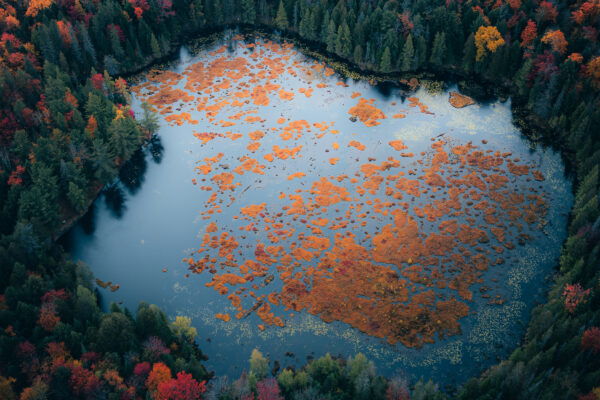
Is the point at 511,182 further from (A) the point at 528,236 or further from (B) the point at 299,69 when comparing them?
(B) the point at 299,69

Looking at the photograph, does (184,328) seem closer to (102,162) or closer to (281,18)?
(102,162)

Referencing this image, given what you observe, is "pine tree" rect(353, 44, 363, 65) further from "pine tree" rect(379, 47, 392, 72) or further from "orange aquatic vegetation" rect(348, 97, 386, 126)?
"orange aquatic vegetation" rect(348, 97, 386, 126)

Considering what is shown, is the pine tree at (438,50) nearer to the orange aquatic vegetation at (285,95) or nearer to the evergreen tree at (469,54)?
the evergreen tree at (469,54)

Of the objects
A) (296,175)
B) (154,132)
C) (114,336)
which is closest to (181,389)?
(114,336)

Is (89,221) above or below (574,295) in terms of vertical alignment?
below

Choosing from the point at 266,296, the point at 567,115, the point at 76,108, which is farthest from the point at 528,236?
the point at 76,108

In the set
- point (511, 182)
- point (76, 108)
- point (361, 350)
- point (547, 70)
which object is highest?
point (547, 70)

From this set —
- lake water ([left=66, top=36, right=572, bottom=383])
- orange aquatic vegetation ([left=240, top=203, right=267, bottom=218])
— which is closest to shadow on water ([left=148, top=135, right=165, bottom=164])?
lake water ([left=66, top=36, right=572, bottom=383])
